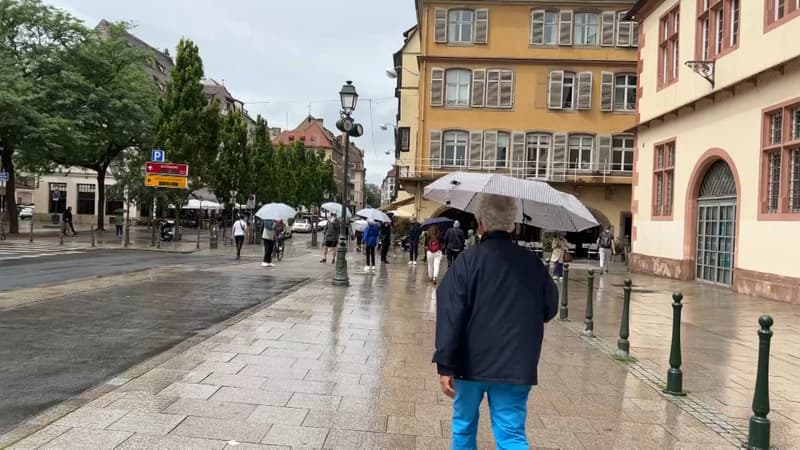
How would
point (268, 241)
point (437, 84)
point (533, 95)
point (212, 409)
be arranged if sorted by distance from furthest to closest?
point (533, 95) < point (437, 84) < point (268, 241) < point (212, 409)

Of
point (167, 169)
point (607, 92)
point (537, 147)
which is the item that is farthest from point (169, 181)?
point (607, 92)

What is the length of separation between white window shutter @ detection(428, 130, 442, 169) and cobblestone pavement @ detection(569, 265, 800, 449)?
710 inches

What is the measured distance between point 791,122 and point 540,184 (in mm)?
13014

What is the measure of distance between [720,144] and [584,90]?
1734cm

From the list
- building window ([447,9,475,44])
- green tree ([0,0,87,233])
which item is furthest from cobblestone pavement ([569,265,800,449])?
green tree ([0,0,87,233])

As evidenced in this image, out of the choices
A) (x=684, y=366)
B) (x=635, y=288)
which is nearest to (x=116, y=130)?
(x=635, y=288)

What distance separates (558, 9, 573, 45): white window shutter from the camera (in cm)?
3397

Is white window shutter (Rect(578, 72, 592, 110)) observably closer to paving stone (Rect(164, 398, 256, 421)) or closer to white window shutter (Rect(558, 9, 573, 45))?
white window shutter (Rect(558, 9, 573, 45))

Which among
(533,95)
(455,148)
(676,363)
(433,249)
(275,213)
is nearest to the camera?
(676,363)

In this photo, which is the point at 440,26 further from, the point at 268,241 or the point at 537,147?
the point at 268,241

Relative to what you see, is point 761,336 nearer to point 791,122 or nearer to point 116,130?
point 791,122

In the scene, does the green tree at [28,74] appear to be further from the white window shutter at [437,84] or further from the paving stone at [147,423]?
the paving stone at [147,423]

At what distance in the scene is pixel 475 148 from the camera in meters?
34.3

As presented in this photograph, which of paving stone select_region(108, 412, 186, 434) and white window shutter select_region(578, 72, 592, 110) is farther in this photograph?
white window shutter select_region(578, 72, 592, 110)
